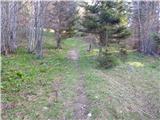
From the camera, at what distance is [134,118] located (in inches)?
427

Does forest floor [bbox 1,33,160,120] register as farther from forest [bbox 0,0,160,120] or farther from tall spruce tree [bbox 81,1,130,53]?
tall spruce tree [bbox 81,1,130,53]

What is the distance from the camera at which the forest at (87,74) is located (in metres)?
10.7

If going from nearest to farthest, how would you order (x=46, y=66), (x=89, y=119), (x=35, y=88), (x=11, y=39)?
1. (x=89, y=119)
2. (x=35, y=88)
3. (x=46, y=66)
4. (x=11, y=39)

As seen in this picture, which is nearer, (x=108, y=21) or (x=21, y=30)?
(x=108, y=21)

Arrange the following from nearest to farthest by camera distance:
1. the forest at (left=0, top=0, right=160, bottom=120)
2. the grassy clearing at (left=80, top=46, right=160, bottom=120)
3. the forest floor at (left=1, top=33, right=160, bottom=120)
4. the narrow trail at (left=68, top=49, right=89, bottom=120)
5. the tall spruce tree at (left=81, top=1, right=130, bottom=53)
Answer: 1. the narrow trail at (left=68, top=49, right=89, bottom=120)
2. the forest floor at (left=1, top=33, right=160, bottom=120)
3. the forest at (left=0, top=0, right=160, bottom=120)
4. the grassy clearing at (left=80, top=46, right=160, bottom=120)
5. the tall spruce tree at (left=81, top=1, right=130, bottom=53)

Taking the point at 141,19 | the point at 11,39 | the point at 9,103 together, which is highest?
the point at 141,19

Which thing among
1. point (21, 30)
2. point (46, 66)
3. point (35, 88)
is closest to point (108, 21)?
point (46, 66)

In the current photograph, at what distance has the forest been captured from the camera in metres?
10.7

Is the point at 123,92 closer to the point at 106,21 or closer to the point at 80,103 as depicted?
the point at 80,103

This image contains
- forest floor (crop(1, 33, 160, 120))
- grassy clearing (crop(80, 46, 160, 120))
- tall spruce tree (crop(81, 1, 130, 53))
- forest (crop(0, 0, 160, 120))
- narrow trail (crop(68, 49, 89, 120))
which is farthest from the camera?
tall spruce tree (crop(81, 1, 130, 53))

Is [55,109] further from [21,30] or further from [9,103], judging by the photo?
[21,30]

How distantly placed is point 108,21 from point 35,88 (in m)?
9.24

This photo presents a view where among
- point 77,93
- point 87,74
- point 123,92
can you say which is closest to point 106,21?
point 87,74

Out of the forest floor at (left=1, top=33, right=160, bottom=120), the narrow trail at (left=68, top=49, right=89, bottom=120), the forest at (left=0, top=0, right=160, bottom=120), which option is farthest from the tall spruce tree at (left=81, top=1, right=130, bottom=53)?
the narrow trail at (left=68, top=49, right=89, bottom=120)
